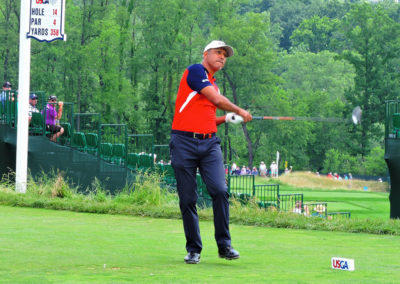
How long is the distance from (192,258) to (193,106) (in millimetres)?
1247

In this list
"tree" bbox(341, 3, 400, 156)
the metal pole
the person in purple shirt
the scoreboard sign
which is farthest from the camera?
"tree" bbox(341, 3, 400, 156)

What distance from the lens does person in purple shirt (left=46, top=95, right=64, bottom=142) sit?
19625 millimetres

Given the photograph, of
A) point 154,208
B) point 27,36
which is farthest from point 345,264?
point 27,36

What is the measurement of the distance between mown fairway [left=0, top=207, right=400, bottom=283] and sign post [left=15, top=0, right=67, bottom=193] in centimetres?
614

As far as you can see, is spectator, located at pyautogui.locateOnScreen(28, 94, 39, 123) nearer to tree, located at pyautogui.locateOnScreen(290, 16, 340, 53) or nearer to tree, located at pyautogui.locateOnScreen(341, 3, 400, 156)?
tree, located at pyautogui.locateOnScreen(341, 3, 400, 156)

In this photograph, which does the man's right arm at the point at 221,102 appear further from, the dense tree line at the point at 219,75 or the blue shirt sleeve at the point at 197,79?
the dense tree line at the point at 219,75

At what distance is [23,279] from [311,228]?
526cm

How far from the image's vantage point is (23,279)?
17.4 ft

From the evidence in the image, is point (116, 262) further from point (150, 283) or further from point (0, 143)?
point (0, 143)

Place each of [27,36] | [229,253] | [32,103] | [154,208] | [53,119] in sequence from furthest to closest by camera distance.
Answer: [53,119]
[32,103]
[27,36]
[154,208]
[229,253]

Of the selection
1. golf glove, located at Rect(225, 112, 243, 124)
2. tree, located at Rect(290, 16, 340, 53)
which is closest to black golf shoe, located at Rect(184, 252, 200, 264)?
golf glove, located at Rect(225, 112, 243, 124)

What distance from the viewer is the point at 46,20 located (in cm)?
1673

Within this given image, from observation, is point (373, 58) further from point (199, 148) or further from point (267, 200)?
point (199, 148)

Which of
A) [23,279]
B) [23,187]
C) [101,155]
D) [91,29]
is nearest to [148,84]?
[91,29]
